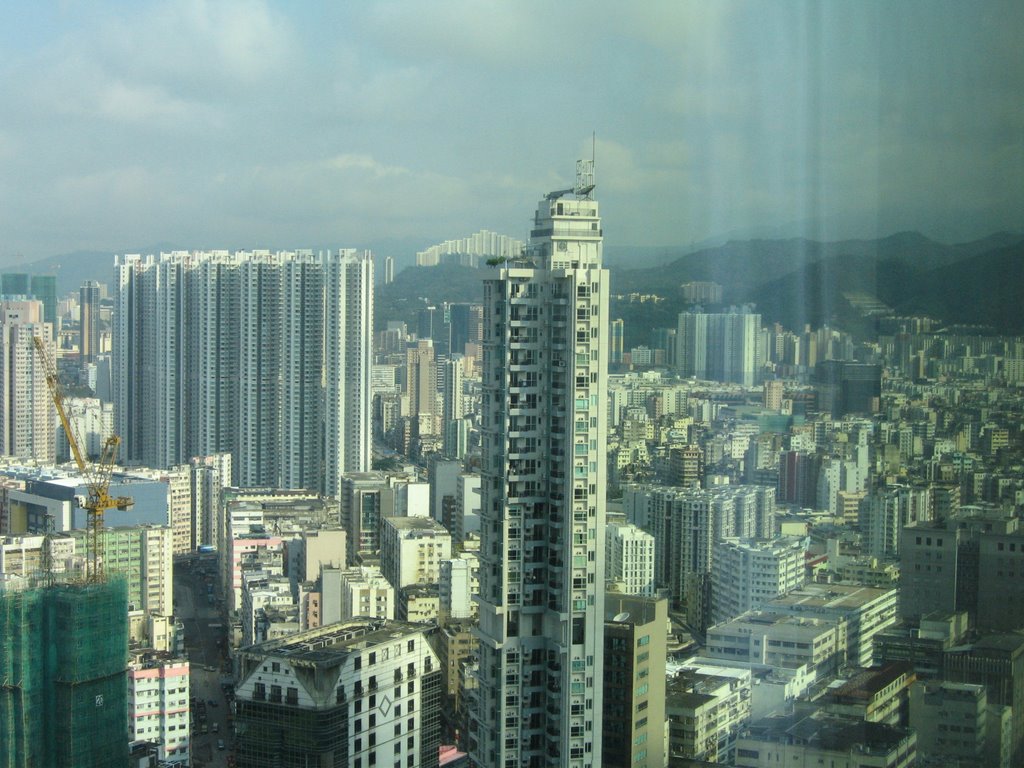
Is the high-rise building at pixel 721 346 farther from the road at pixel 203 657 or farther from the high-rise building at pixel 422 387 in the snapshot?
the high-rise building at pixel 422 387

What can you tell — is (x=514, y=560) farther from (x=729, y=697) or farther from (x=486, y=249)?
(x=486, y=249)

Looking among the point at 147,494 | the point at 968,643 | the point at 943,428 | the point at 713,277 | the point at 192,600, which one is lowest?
the point at 192,600

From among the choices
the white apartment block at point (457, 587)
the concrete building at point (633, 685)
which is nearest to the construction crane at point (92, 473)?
the white apartment block at point (457, 587)

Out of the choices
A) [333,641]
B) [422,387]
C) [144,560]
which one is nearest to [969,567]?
[333,641]

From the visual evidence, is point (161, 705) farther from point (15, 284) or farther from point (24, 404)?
point (24, 404)

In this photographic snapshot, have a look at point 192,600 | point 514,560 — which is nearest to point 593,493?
point 514,560

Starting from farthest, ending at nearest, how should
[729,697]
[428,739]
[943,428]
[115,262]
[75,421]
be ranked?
[75,421], [115,262], [428,739], [729,697], [943,428]
